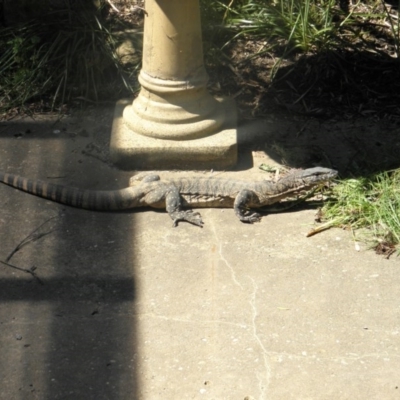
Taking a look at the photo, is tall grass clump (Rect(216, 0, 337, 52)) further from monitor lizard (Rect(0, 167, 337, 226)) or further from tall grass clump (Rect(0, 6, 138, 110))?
monitor lizard (Rect(0, 167, 337, 226))

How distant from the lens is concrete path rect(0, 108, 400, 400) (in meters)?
5.22

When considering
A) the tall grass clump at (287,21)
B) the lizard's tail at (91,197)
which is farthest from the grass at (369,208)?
the tall grass clump at (287,21)

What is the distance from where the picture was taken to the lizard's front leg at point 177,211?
6.83 metres

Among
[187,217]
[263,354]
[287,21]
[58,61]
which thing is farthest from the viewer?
[287,21]

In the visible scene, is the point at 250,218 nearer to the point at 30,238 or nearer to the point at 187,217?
the point at 187,217

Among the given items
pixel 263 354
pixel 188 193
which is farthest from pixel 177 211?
pixel 263 354

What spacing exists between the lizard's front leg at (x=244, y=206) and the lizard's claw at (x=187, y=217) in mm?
305

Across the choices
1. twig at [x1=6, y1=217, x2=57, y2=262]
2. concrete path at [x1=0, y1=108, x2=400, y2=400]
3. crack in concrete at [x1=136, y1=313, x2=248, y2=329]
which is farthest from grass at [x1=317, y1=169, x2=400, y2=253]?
twig at [x1=6, y1=217, x2=57, y2=262]

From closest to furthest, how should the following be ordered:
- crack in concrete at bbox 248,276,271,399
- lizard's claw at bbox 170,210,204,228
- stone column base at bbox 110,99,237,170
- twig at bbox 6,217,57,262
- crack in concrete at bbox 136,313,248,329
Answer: crack in concrete at bbox 248,276,271,399
crack in concrete at bbox 136,313,248,329
twig at bbox 6,217,57,262
lizard's claw at bbox 170,210,204,228
stone column base at bbox 110,99,237,170

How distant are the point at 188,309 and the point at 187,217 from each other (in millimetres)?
1175

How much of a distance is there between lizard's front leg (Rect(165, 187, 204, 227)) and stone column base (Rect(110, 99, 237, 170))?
1.61 ft

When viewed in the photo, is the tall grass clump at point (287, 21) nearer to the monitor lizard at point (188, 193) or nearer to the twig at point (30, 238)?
the monitor lizard at point (188, 193)

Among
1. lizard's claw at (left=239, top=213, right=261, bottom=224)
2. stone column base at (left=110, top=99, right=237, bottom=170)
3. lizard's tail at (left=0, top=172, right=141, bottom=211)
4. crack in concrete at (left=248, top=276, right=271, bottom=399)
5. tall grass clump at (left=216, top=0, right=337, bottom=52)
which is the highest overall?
tall grass clump at (left=216, top=0, right=337, bottom=52)

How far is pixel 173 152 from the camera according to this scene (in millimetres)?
7363
